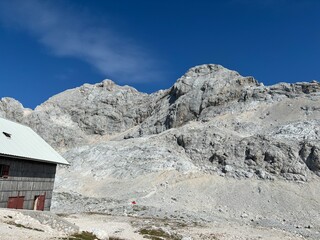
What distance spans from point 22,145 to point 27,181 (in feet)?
10.8

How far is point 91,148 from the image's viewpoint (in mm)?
72250

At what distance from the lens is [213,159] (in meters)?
61.2

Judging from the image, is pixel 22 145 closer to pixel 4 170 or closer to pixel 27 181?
pixel 27 181

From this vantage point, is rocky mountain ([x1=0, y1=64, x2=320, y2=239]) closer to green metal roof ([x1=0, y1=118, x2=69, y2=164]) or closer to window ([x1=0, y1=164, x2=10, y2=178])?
green metal roof ([x1=0, y1=118, x2=69, y2=164])

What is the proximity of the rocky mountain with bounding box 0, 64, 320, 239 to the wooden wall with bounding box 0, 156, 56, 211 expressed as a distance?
1193 centimetres

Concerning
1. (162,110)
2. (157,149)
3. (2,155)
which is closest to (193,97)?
(162,110)

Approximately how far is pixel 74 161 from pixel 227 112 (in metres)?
41.5

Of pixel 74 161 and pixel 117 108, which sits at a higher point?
pixel 117 108

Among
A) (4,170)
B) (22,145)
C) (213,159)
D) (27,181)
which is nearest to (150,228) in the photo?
(27,181)

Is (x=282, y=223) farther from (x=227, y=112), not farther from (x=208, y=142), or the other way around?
(x=227, y=112)

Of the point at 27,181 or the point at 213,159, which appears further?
the point at 213,159

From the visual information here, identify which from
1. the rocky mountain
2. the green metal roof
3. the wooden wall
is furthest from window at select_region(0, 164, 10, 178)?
the rocky mountain

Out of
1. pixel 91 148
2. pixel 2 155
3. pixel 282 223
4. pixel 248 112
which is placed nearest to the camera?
pixel 2 155

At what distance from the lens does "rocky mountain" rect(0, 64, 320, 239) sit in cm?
4544
